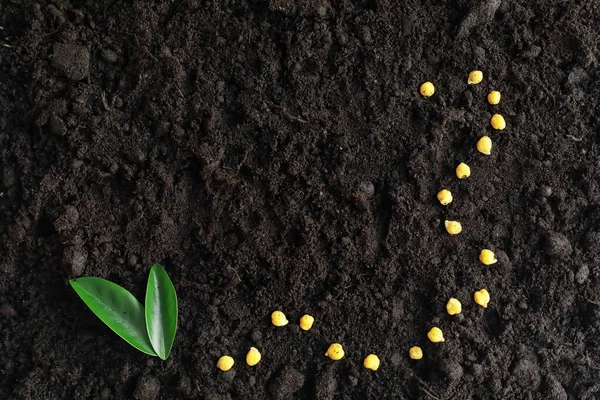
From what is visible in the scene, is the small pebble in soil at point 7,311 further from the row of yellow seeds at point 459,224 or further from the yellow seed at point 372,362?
the row of yellow seeds at point 459,224

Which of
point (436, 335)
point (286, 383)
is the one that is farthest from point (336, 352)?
point (436, 335)

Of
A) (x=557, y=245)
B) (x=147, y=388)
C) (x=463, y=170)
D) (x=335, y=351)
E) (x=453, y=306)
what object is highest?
(x=463, y=170)

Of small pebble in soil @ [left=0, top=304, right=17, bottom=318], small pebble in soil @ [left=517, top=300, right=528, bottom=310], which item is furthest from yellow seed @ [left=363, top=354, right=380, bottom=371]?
small pebble in soil @ [left=0, top=304, right=17, bottom=318]

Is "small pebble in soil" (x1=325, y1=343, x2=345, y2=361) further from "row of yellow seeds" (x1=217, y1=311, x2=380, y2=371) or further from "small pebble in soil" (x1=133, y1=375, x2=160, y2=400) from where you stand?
"small pebble in soil" (x1=133, y1=375, x2=160, y2=400)

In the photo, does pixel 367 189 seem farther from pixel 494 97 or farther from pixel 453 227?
pixel 494 97

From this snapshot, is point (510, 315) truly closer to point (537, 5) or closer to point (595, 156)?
point (595, 156)

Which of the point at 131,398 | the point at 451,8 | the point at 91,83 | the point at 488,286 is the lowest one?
the point at 131,398

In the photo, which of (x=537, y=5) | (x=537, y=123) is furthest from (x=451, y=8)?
(x=537, y=123)
